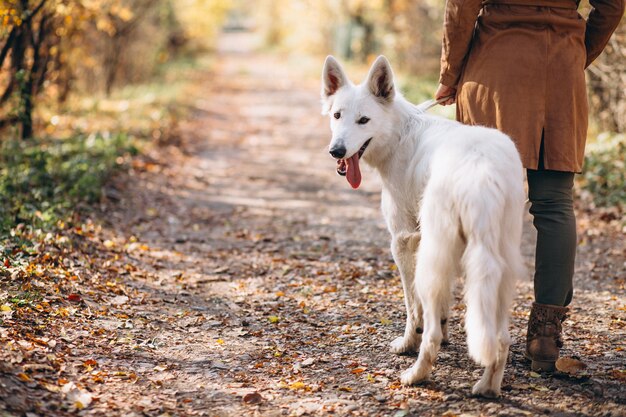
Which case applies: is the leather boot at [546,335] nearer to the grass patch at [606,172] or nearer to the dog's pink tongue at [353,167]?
the dog's pink tongue at [353,167]

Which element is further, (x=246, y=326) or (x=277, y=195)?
(x=277, y=195)

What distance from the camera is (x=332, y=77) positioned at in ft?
13.1

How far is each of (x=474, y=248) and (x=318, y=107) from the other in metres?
14.2

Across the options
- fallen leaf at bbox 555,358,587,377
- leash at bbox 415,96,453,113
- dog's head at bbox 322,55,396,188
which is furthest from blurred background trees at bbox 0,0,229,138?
fallen leaf at bbox 555,358,587,377

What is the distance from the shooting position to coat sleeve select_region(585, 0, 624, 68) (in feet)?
11.4

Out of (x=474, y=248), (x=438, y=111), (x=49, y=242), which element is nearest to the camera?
(x=474, y=248)

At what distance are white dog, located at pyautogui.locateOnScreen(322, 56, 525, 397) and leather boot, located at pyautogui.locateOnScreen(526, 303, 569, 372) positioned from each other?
0.45 m

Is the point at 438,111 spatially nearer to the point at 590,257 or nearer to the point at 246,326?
the point at 590,257

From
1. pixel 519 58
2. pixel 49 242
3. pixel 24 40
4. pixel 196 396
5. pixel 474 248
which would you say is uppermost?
pixel 24 40

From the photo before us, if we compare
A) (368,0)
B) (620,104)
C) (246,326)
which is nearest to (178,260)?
(246,326)

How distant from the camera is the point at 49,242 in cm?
508

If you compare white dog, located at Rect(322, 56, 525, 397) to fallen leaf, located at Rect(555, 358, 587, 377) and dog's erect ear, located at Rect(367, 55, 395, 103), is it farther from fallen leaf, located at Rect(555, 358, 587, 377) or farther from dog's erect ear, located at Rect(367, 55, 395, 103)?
fallen leaf, located at Rect(555, 358, 587, 377)

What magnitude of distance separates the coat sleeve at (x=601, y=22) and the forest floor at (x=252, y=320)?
1.85 metres

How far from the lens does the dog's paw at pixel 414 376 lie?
10.7 feet
